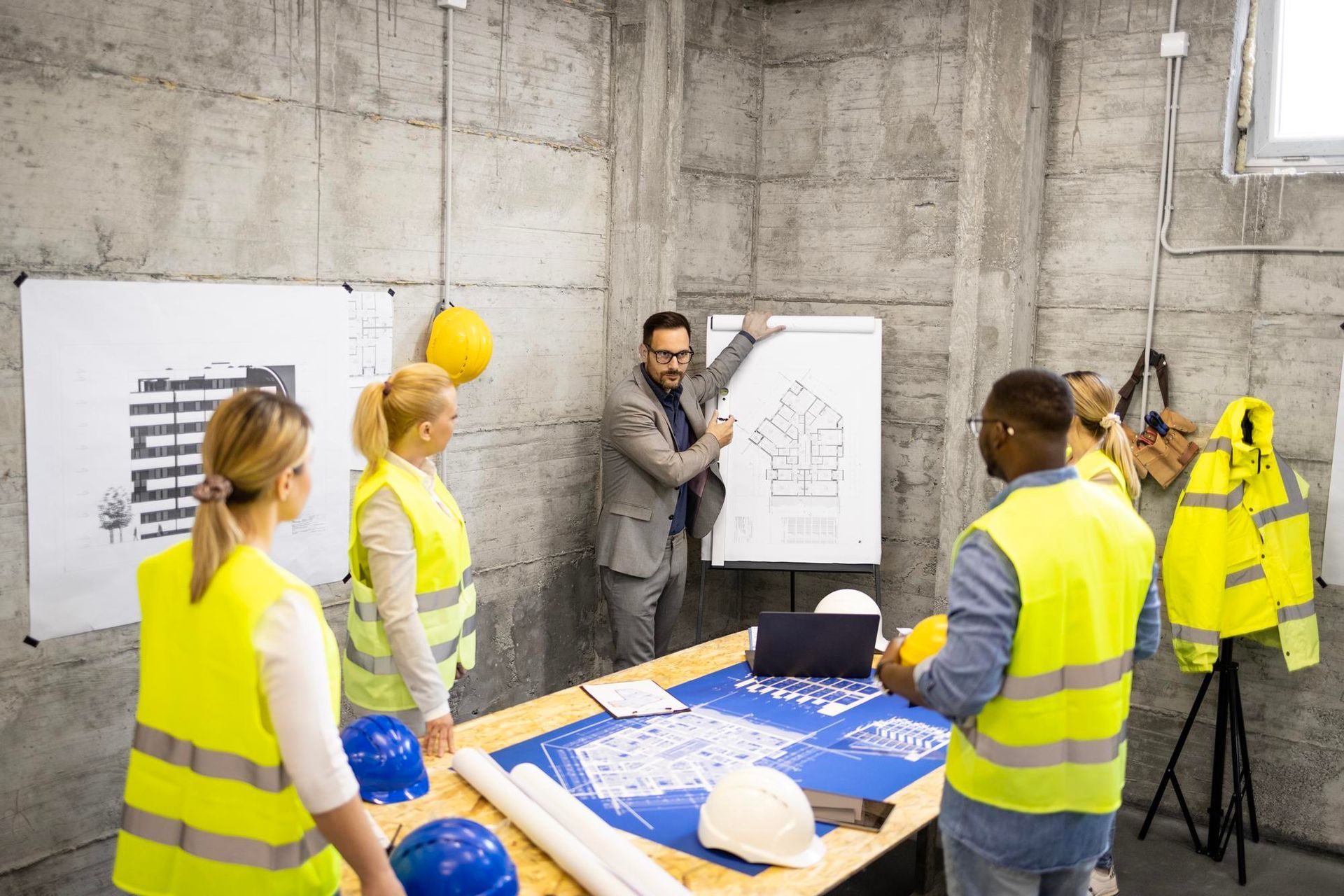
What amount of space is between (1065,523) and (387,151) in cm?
302

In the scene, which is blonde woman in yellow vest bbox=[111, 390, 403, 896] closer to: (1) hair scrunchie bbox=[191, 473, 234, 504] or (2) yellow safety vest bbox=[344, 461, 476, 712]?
(1) hair scrunchie bbox=[191, 473, 234, 504]

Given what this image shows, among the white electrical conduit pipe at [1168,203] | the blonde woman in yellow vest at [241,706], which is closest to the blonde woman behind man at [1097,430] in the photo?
the white electrical conduit pipe at [1168,203]

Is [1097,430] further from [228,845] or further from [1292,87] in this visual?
[228,845]

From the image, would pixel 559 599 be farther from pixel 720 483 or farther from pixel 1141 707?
pixel 1141 707

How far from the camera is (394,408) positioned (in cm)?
287

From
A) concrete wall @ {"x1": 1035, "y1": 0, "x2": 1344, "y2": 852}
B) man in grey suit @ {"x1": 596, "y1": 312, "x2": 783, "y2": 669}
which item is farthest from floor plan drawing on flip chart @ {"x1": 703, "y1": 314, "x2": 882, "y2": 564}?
concrete wall @ {"x1": 1035, "y1": 0, "x2": 1344, "y2": 852}

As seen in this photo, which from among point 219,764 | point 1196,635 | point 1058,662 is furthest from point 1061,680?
point 1196,635

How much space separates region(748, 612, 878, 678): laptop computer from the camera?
11.4ft

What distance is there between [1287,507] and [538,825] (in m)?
3.28

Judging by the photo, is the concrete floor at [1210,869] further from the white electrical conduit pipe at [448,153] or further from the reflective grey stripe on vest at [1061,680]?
the white electrical conduit pipe at [448,153]

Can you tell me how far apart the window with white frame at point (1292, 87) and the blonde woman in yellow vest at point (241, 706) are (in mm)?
4168

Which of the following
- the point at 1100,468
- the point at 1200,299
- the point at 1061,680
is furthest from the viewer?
the point at 1200,299

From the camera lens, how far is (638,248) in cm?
512

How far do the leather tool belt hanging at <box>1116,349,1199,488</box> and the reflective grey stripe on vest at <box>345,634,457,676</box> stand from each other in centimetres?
294
